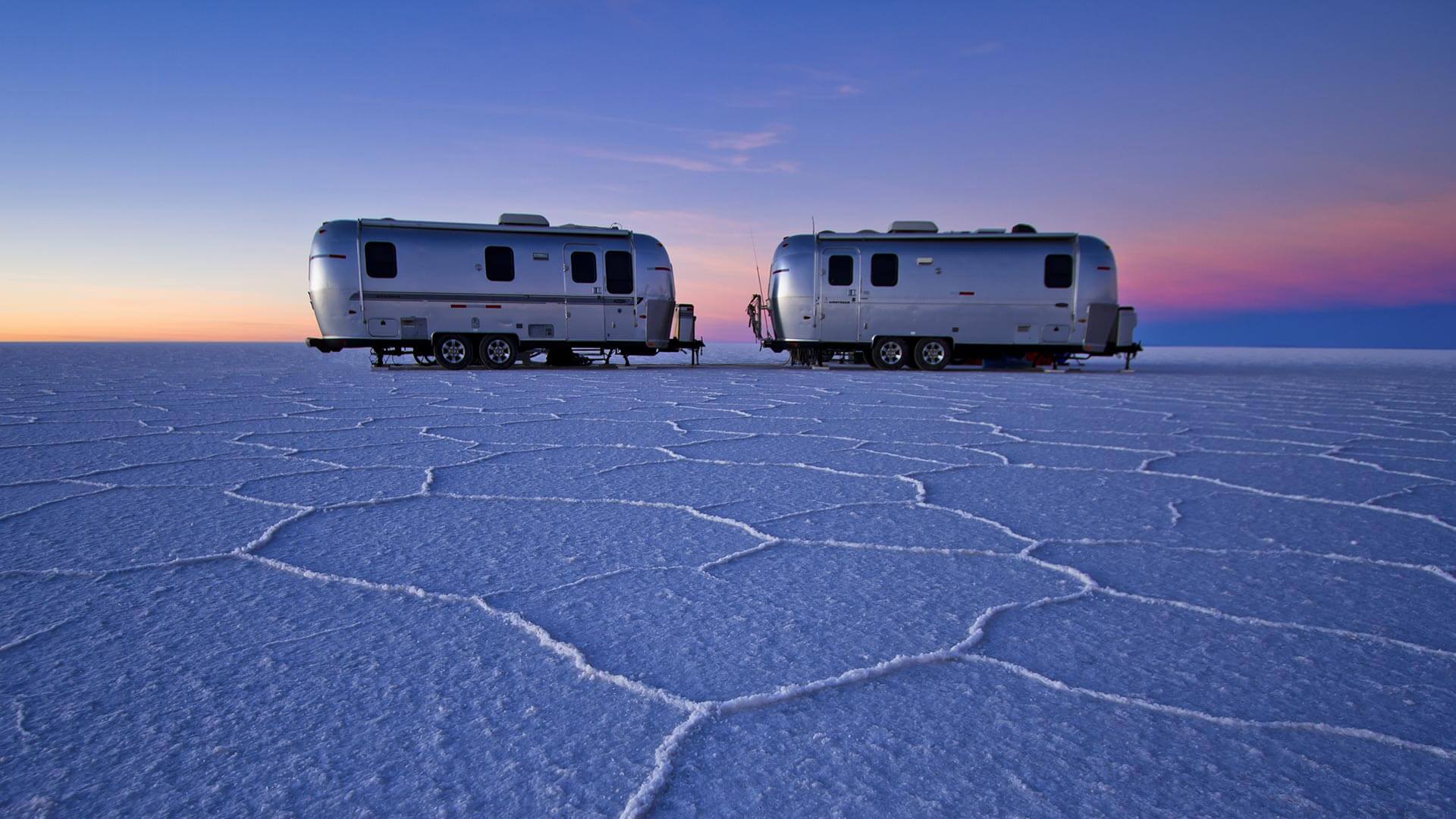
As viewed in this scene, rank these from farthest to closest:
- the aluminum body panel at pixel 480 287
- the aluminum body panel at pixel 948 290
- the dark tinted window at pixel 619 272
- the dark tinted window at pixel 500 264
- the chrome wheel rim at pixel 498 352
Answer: the chrome wheel rim at pixel 498 352 < the dark tinted window at pixel 619 272 < the aluminum body panel at pixel 948 290 < the dark tinted window at pixel 500 264 < the aluminum body panel at pixel 480 287

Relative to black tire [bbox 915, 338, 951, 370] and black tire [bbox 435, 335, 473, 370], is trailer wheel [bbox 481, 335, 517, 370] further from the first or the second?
black tire [bbox 915, 338, 951, 370]

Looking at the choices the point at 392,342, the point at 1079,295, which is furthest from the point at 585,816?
the point at 1079,295

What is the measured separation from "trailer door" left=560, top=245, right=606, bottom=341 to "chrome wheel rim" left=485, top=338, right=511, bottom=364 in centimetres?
96

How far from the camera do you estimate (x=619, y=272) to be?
11.5 metres

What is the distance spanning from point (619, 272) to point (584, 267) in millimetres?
525

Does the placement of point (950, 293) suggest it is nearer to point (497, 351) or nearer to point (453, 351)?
point (497, 351)

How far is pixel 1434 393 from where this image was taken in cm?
866

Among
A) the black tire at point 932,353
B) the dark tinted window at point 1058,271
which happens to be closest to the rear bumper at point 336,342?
the black tire at point 932,353

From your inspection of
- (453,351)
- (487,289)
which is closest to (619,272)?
(487,289)

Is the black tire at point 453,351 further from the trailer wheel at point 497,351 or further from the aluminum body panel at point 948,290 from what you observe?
the aluminum body panel at point 948,290

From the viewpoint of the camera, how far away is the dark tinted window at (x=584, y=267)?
11.3 m

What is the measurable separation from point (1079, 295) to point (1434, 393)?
13.7ft

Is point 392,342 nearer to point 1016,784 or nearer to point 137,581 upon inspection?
point 137,581

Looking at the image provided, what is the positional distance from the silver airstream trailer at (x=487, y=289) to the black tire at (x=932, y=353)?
3.98 m
